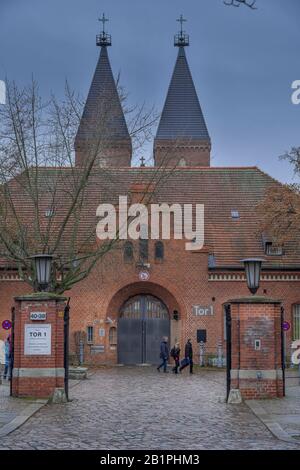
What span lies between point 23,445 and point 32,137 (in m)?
17.9

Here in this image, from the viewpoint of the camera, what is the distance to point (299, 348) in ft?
120

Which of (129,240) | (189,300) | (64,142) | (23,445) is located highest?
(64,142)

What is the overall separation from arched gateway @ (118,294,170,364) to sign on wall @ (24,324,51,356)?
1976 cm

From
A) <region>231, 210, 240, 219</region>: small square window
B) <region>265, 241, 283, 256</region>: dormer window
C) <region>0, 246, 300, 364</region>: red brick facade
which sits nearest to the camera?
<region>0, 246, 300, 364</region>: red brick facade

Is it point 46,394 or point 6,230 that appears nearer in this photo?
point 46,394

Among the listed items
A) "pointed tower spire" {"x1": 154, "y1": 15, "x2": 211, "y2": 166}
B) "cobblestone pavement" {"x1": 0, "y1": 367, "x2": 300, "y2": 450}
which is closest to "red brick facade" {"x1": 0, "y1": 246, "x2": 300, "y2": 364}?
"cobblestone pavement" {"x1": 0, "y1": 367, "x2": 300, "y2": 450}

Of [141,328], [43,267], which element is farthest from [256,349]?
[141,328]

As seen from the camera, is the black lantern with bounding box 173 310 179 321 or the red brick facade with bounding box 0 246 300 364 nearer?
the red brick facade with bounding box 0 246 300 364

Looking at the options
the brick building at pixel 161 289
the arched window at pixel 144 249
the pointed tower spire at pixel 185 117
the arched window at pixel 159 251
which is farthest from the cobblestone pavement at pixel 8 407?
the pointed tower spire at pixel 185 117

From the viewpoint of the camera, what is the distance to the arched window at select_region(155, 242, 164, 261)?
39031mm

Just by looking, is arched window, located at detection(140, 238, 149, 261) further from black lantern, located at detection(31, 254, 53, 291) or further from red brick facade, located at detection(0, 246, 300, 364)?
black lantern, located at detection(31, 254, 53, 291)

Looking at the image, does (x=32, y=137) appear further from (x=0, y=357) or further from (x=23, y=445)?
(x=23, y=445)

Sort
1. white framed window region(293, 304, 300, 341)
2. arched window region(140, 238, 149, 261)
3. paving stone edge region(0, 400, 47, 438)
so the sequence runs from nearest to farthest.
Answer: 1. paving stone edge region(0, 400, 47, 438)
2. arched window region(140, 238, 149, 261)
3. white framed window region(293, 304, 300, 341)
